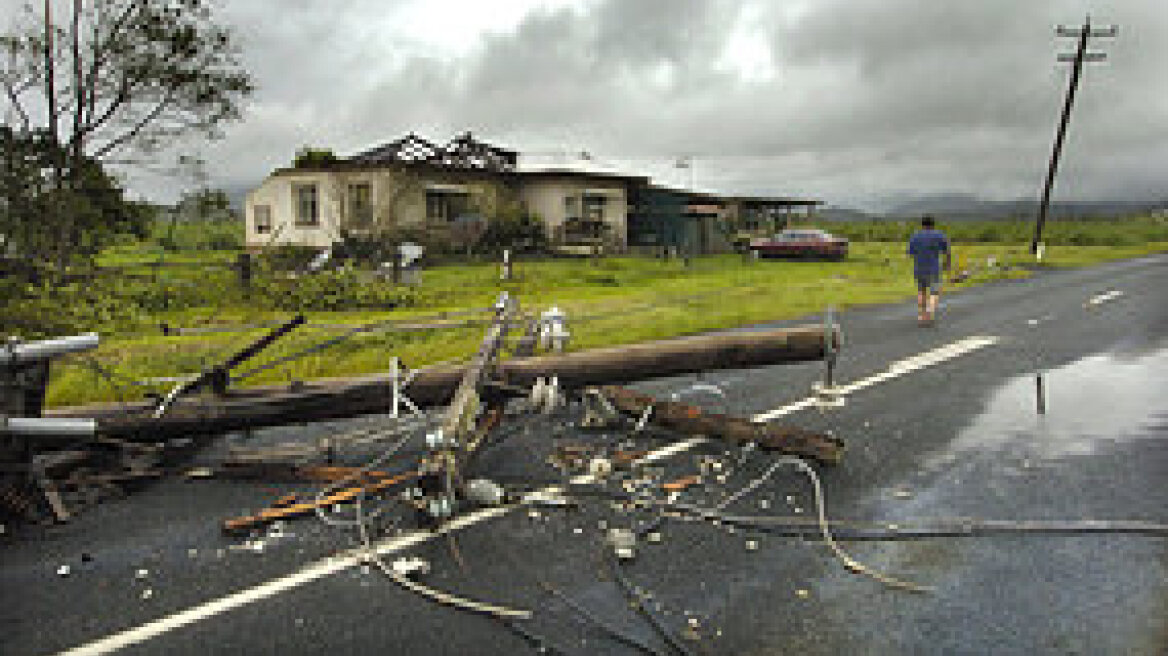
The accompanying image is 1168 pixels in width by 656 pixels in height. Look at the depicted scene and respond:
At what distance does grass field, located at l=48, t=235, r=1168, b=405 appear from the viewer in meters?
9.82

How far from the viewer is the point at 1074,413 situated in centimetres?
696

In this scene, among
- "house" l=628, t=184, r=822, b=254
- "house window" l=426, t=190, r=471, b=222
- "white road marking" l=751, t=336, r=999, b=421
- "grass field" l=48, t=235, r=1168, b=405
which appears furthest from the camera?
"house" l=628, t=184, r=822, b=254

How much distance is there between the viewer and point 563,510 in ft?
15.5

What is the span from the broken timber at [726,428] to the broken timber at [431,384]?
47cm

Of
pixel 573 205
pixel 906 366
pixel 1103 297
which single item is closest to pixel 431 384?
pixel 906 366

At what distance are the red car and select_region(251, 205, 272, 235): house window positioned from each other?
24.3m

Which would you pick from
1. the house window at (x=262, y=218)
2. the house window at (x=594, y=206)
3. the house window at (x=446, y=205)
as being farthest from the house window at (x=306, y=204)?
the house window at (x=594, y=206)

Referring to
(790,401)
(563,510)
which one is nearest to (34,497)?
(563,510)

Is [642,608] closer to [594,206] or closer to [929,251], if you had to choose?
[929,251]

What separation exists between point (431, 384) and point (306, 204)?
25.7 meters

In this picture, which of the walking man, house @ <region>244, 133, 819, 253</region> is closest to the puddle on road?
the walking man

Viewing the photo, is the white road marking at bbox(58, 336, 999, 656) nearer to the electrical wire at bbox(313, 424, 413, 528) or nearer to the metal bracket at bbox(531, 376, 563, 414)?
the electrical wire at bbox(313, 424, 413, 528)

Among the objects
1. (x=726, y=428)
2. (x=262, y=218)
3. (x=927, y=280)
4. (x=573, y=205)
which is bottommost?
(x=726, y=428)

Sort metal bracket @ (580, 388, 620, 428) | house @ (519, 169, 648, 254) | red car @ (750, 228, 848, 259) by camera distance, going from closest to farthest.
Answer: metal bracket @ (580, 388, 620, 428) → house @ (519, 169, 648, 254) → red car @ (750, 228, 848, 259)
